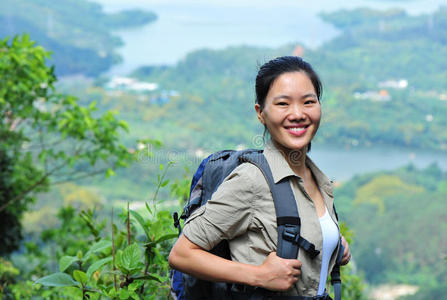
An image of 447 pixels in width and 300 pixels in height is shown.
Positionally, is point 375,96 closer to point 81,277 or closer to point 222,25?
point 222,25

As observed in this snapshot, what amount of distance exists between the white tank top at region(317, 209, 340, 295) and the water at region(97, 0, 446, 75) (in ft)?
188

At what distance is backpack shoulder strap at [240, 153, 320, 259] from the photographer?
105cm

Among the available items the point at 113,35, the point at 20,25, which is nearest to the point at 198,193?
the point at 20,25

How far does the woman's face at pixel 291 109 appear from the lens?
1.18 meters

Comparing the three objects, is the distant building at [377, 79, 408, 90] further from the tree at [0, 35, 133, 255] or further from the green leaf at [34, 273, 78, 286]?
the green leaf at [34, 273, 78, 286]

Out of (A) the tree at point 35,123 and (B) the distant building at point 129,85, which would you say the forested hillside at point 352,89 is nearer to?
(B) the distant building at point 129,85

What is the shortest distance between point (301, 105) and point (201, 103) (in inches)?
1847

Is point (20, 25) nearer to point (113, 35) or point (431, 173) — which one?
point (113, 35)

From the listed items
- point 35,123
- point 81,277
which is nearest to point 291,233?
point 81,277

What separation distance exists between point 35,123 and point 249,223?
15.8ft

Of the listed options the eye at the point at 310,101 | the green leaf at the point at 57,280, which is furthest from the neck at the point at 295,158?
the green leaf at the point at 57,280

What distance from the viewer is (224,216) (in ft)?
3.45

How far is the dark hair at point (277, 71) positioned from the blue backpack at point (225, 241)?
13 centimetres

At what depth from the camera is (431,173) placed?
41.5 m
